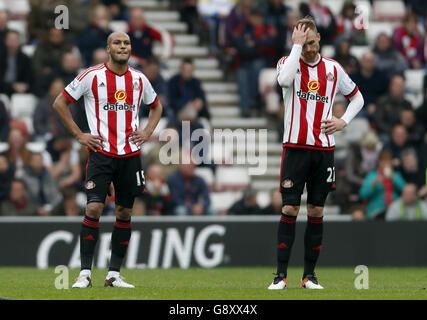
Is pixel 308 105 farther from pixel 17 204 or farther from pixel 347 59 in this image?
pixel 347 59

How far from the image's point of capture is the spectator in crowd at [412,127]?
59.6 feet

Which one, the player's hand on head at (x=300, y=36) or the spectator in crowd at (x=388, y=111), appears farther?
the spectator in crowd at (x=388, y=111)

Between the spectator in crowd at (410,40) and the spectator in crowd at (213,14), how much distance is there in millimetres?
3087

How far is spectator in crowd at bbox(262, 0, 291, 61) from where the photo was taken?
1923cm

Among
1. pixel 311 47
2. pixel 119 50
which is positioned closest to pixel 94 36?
pixel 119 50

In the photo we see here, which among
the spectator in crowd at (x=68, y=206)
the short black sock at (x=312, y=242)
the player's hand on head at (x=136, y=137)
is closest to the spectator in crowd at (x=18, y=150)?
the spectator in crowd at (x=68, y=206)

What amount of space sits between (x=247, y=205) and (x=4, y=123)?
402 cm

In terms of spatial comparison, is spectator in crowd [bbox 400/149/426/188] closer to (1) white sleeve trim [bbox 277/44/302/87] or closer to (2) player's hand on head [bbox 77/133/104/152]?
(1) white sleeve trim [bbox 277/44/302/87]

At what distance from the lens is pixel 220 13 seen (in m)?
20.7

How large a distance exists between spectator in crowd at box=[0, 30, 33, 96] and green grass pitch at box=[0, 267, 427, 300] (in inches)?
162

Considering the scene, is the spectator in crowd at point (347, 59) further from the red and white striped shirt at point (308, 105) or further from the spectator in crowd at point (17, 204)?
the red and white striped shirt at point (308, 105)

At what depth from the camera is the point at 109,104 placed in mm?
10578

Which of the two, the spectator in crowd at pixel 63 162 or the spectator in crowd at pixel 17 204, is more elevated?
the spectator in crowd at pixel 63 162
